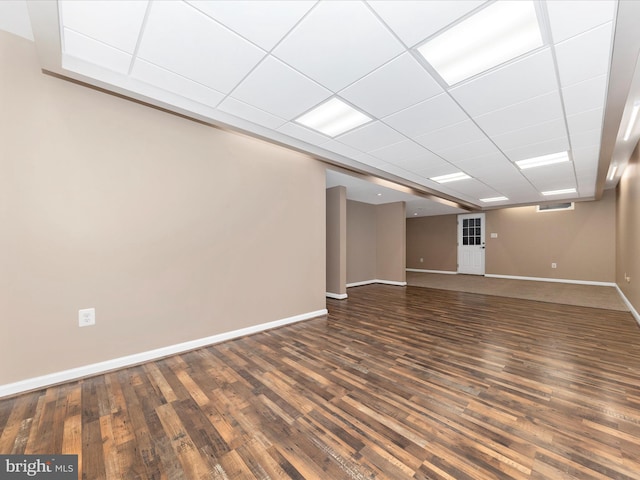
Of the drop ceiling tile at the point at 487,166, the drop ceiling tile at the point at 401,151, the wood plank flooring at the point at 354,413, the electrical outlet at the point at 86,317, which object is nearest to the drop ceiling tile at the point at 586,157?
the drop ceiling tile at the point at 487,166

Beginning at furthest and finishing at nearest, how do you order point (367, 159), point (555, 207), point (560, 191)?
point (555, 207) → point (560, 191) → point (367, 159)

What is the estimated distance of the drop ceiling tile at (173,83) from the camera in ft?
6.92

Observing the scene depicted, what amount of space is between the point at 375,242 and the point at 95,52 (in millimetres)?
6924

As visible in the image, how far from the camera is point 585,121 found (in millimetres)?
2846

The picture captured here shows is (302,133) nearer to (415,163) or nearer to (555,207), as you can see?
(415,163)

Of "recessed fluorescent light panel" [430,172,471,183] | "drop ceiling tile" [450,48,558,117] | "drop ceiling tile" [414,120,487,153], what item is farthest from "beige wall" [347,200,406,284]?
"drop ceiling tile" [450,48,558,117]

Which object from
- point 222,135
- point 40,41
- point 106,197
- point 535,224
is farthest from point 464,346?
point 535,224

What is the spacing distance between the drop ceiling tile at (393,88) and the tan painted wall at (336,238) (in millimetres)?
2742

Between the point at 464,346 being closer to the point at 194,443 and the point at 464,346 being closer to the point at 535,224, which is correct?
the point at 194,443

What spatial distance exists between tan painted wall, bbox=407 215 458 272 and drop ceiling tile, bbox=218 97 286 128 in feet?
29.7

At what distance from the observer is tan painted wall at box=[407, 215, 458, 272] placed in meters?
10.2

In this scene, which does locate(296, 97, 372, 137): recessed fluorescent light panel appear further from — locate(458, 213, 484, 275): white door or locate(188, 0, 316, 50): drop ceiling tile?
locate(458, 213, 484, 275): white door

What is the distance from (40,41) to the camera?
1.82m

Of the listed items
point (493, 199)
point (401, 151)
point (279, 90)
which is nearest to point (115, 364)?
point (279, 90)
